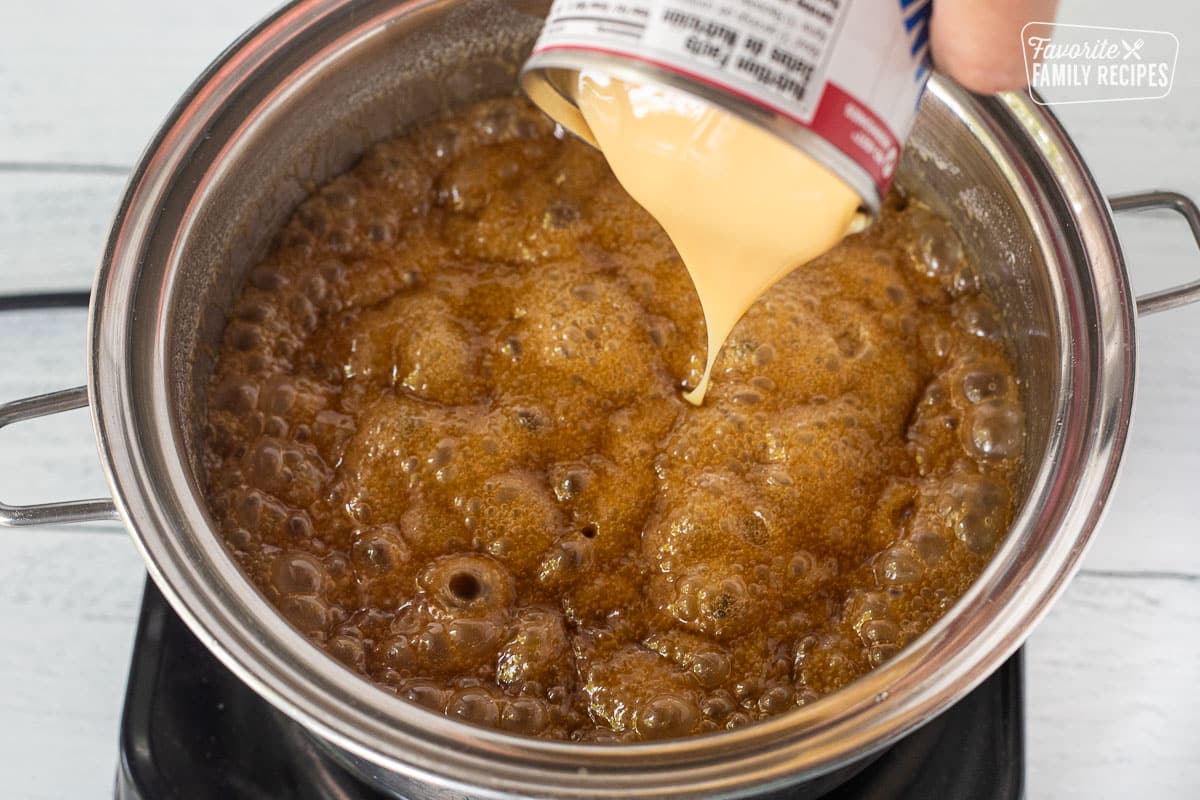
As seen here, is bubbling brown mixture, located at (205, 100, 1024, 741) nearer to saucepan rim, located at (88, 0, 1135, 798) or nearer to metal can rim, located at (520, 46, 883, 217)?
saucepan rim, located at (88, 0, 1135, 798)

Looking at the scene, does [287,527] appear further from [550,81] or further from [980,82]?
[980,82]

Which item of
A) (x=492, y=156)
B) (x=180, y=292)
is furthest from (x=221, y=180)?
(x=492, y=156)

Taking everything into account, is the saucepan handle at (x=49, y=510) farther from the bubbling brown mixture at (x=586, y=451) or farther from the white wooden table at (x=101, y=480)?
the white wooden table at (x=101, y=480)

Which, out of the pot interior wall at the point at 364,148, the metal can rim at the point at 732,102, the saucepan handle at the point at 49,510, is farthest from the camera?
the pot interior wall at the point at 364,148

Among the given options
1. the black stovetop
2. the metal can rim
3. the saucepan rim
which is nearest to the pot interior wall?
the saucepan rim

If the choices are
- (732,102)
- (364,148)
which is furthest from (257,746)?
(732,102)

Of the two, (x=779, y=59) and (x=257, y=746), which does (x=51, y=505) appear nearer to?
(x=257, y=746)

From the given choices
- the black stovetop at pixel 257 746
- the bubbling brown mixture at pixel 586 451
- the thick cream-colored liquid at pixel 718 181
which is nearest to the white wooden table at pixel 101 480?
the black stovetop at pixel 257 746
